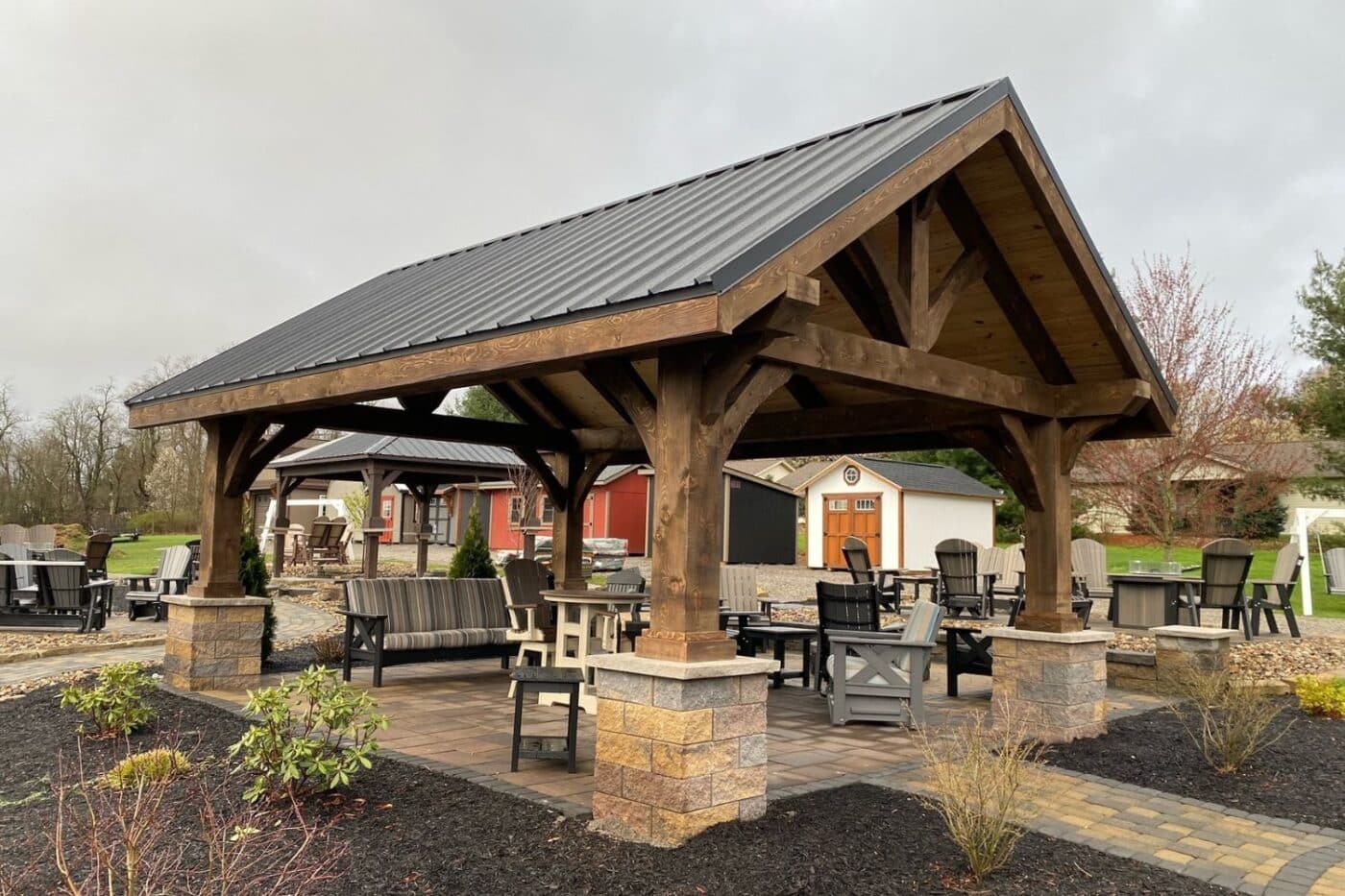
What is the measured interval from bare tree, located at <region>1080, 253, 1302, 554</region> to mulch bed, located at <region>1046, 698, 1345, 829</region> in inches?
405

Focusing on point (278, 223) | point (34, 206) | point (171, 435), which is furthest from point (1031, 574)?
point (171, 435)

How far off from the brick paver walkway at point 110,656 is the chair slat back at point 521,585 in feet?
12.4

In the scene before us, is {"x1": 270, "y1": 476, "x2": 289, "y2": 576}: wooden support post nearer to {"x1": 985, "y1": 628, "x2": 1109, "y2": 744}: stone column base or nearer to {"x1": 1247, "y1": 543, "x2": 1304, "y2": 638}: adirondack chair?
{"x1": 985, "y1": 628, "x2": 1109, "y2": 744}: stone column base

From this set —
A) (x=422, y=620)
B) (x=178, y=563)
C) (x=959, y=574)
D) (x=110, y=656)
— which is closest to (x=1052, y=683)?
(x=422, y=620)

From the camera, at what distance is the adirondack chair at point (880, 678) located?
6684mm

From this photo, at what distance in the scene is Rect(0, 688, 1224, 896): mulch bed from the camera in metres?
3.54

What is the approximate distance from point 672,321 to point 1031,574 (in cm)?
408

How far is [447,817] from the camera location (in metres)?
4.26

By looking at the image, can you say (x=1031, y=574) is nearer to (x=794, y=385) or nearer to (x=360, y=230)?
(x=794, y=385)

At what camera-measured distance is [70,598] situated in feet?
38.0

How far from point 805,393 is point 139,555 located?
25686 mm

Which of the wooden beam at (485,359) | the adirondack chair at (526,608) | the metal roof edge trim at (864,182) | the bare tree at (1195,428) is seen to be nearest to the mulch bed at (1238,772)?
the metal roof edge trim at (864,182)

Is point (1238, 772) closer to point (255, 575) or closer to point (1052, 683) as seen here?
point (1052, 683)

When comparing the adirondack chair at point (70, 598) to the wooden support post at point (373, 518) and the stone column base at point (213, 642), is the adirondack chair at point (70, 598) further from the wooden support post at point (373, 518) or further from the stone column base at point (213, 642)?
the stone column base at point (213, 642)
